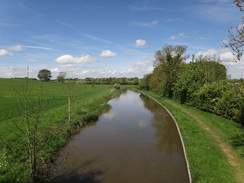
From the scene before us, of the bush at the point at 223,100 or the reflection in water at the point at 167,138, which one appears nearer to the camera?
the reflection in water at the point at 167,138

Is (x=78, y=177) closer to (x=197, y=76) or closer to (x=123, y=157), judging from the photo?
(x=123, y=157)

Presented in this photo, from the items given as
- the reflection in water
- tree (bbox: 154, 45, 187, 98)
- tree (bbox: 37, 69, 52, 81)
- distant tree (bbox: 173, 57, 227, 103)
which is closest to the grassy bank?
the reflection in water

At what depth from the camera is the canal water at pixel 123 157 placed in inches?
296

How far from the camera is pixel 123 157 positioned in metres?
9.45

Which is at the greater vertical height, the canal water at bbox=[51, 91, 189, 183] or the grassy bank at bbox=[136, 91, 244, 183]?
the grassy bank at bbox=[136, 91, 244, 183]

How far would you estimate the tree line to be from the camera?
14509 millimetres

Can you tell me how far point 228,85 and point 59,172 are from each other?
17813mm

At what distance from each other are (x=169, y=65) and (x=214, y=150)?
88.8ft

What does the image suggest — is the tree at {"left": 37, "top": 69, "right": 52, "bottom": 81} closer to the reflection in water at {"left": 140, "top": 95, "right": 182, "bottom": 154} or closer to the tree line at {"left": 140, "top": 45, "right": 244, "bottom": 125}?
the tree line at {"left": 140, "top": 45, "right": 244, "bottom": 125}

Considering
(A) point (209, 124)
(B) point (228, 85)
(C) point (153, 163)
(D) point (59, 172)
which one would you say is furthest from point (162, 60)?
(D) point (59, 172)

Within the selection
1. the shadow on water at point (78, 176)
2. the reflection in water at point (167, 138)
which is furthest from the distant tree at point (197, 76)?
the shadow on water at point (78, 176)

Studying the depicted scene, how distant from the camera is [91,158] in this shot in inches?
369

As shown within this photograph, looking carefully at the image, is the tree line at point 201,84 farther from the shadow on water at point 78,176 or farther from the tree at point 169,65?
the shadow on water at point 78,176

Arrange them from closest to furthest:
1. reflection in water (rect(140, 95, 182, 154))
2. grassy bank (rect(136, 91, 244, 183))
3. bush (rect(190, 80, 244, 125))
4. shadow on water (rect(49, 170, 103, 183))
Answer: grassy bank (rect(136, 91, 244, 183)) < shadow on water (rect(49, 170, 103, 183)) < reflection in water (rect(140, 95, 182, 154)) < bush (rect(190, 80, 244, 125))
